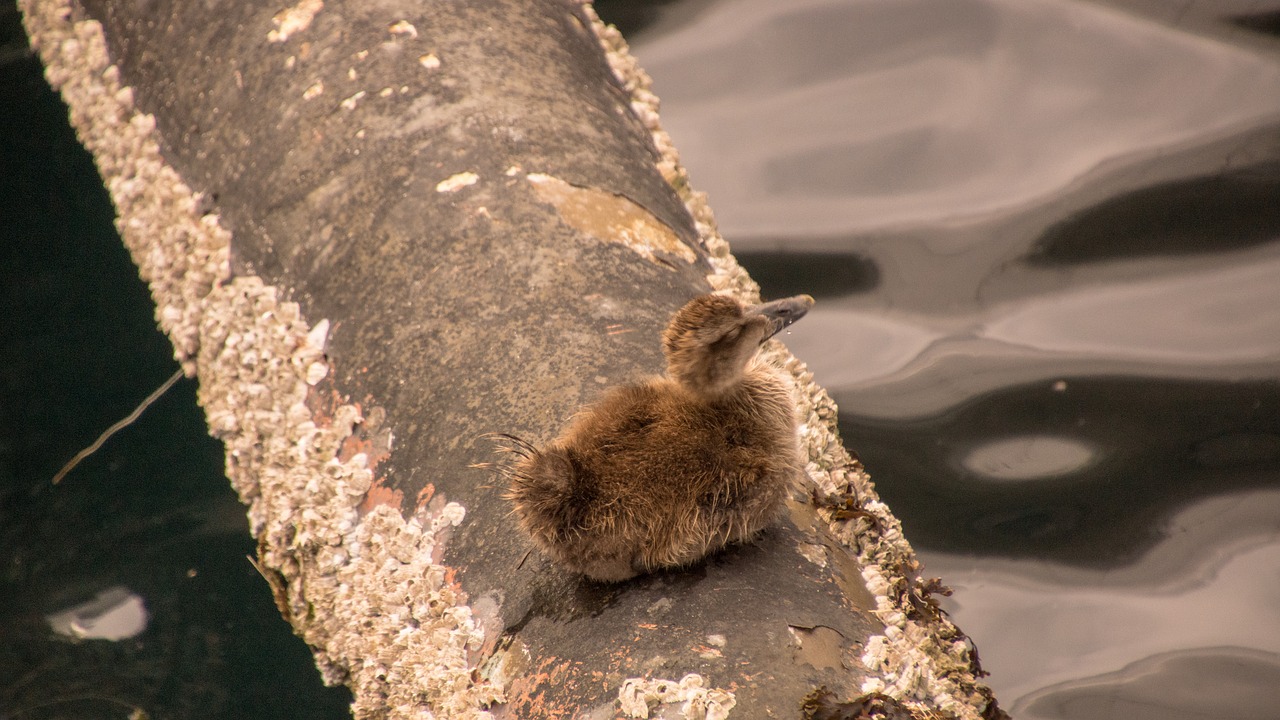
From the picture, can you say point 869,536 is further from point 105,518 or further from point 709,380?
point 105,518

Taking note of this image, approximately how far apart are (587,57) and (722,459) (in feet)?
4.26

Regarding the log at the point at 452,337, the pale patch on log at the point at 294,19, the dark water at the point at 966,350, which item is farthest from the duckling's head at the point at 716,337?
the dark water at the point at 966,350

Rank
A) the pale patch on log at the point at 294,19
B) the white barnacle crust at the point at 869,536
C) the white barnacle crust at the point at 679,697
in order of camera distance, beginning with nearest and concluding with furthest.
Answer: the white barnacle crust at the point at 679,697, the white barnacle crust at the point at 869,536, the pale patch on log at the point at 294,19

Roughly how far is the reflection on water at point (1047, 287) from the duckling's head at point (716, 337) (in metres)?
1.64

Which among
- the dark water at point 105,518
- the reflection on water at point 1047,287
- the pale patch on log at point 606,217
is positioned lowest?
the dark water at point 105,518

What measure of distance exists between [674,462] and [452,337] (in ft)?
1.70

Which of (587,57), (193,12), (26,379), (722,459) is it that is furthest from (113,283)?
(722,459)

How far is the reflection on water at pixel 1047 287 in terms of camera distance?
113 inches

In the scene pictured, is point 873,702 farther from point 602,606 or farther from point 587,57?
point 587,57

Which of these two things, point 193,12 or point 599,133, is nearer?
point 599,133

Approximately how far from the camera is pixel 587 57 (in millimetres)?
2543

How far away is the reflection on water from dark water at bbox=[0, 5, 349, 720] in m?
2.00

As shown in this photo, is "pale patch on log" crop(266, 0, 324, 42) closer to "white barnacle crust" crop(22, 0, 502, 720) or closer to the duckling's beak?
"white barnacle crust" crop(22, 0, 502, 720)

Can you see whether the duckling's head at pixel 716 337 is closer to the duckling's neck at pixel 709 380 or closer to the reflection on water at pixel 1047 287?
the duckling's neck at pixel 709 380
